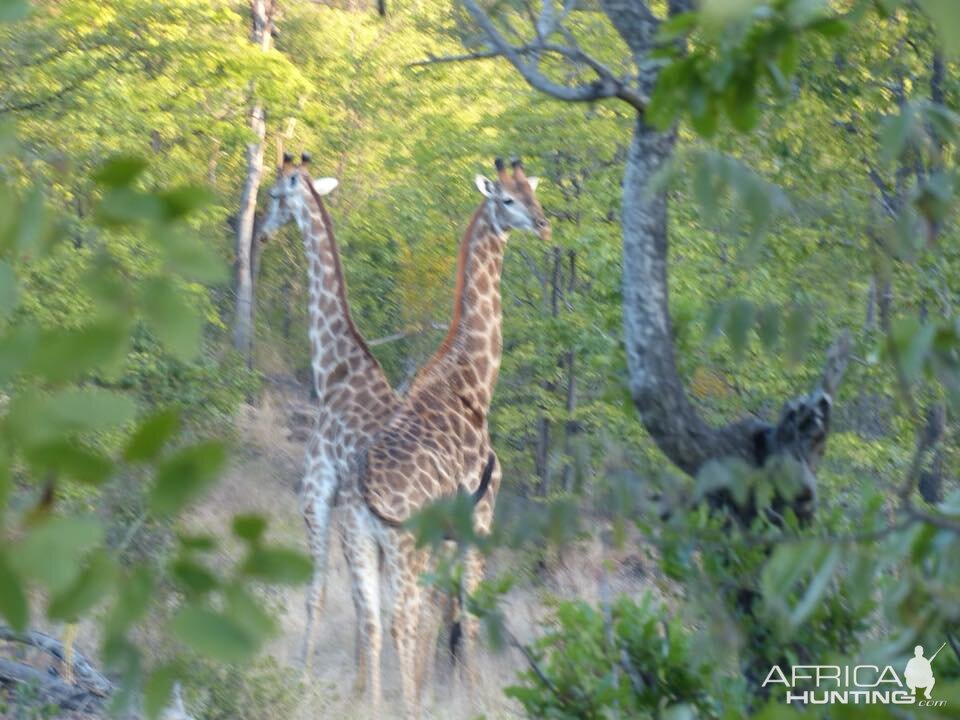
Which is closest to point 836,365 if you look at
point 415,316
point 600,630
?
point 600,630

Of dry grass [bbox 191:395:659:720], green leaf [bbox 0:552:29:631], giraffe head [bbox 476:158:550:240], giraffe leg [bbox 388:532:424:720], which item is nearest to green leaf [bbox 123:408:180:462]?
green leaf [bbox 0:552:29:631]

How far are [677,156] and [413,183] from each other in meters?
13.9

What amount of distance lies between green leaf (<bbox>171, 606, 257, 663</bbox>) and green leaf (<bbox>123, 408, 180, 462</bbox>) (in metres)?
0.14

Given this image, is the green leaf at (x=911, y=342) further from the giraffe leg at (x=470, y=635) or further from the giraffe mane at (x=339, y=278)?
the giraffe mane at (x=339, y=278)

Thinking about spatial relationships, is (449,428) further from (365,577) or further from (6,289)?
(6,289)

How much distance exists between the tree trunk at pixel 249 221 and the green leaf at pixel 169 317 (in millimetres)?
14952

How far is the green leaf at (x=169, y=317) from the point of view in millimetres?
1078

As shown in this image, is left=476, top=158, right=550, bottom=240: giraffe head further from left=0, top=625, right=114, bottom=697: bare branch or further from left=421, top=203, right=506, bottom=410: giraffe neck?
left=0, top=625, right=114, bottom=697: bare branch

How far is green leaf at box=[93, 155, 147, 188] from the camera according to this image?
1.15 m

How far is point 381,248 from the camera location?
15891 mm

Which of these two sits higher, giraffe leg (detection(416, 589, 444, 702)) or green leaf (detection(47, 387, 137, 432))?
green leaf (detection(47, 387, 137, 432))

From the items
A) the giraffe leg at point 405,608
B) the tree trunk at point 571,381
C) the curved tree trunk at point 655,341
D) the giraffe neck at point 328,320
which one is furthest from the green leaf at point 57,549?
the tree trunk at point 571,381

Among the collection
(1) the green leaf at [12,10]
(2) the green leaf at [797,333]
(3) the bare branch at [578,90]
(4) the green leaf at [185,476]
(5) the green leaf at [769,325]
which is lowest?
(3) the bare branch at [578,90]

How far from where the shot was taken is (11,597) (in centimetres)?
106
